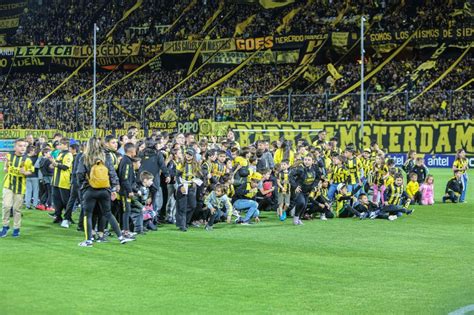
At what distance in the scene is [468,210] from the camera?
872 inches

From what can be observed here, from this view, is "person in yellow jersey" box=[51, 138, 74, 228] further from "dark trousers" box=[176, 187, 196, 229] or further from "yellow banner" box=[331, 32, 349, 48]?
"yellow banner" box=[331, 32, 349, 48]

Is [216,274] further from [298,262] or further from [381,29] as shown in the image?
[381,29]

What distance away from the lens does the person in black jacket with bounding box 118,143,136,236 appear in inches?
591

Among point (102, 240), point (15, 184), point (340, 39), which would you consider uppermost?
point (340, 39)

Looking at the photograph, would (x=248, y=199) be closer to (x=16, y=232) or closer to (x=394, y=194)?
(x=394, y=194)

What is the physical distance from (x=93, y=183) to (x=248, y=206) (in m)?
5.83

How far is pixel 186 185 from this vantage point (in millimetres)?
17172

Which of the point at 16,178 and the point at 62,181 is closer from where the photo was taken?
the point at 16,178

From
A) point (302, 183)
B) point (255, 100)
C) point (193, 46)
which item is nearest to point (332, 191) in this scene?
point (302, 183)

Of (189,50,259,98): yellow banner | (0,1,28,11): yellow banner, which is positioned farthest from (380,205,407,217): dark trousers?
(0,1,28,11): yellow banner

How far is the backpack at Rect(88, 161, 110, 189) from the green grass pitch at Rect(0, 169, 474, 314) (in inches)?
45.1

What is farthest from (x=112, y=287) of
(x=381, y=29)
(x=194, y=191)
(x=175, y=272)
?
(x=381, y=29)

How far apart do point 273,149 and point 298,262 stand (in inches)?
469

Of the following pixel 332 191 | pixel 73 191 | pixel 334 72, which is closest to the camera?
pixel 73 191
